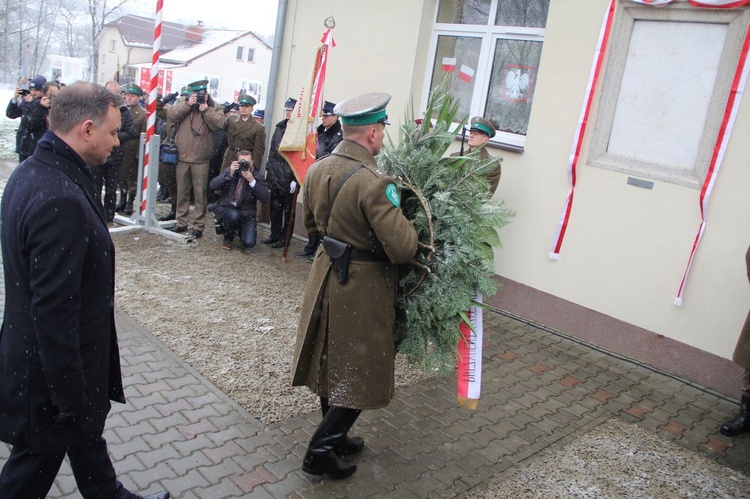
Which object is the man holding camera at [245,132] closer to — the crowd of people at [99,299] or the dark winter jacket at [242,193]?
the dark winter jacket at [242,193]

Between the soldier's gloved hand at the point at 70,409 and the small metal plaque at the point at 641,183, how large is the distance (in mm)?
5214

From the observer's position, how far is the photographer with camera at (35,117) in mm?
8719

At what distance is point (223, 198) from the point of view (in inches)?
330

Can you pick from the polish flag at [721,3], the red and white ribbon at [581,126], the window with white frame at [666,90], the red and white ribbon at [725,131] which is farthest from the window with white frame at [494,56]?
the red and white ribbon at [725,131]

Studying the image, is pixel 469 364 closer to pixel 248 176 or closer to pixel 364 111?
pixel 364 111

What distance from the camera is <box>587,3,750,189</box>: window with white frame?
5391mm

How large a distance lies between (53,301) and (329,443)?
1.78 m

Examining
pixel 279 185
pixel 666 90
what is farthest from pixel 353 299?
pixel 279 185

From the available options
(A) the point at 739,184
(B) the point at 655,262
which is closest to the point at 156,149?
(B) the point at 655,262

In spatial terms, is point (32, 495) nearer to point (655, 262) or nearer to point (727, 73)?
point (655, 262)

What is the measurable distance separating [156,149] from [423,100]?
379 cm

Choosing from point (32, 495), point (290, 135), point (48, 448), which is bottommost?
point (32, 495)

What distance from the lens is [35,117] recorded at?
873cm

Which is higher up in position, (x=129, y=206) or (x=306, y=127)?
(x=306, y=127)
